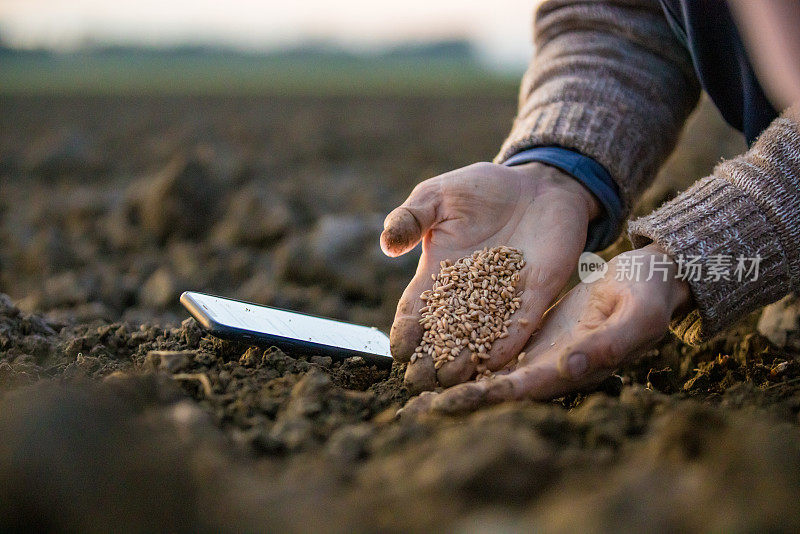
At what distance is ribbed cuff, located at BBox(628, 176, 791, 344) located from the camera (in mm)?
1990

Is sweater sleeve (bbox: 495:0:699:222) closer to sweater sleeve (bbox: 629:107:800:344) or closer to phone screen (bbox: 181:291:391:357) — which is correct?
sweater sleeve (bbox: 629:107:800:344)

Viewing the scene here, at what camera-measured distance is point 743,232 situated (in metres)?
2.02

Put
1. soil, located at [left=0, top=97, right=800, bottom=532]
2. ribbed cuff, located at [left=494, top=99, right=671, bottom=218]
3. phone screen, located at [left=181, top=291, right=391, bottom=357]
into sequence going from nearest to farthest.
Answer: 1. soil, located at [left=0, top=97, right=800, bottom=532]
2. phone screen, located at [left=181, top=291, right=391, bottom=357]
3. ribbed cuff, located at [left=494, top=99, right=671, bottom=218]

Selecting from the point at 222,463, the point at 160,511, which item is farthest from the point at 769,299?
the point at 160,511

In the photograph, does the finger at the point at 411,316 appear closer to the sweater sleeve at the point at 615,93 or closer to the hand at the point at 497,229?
the hand at the point at 497,229

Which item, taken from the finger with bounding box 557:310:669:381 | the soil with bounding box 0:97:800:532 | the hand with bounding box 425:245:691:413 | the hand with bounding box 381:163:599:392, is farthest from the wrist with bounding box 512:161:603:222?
the finger with bounding box 557:310:669:381

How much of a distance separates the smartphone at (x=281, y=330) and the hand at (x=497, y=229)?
0.20 meters

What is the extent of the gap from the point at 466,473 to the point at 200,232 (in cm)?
391

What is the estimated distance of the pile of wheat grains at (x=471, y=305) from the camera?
2035mm

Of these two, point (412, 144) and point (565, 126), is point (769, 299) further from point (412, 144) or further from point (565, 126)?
point (412, 144)

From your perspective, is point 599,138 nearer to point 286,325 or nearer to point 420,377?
point 420,377

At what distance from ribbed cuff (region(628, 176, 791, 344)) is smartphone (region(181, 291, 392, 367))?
92 centimetres

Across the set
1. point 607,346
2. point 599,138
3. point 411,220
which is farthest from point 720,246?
point 411,220

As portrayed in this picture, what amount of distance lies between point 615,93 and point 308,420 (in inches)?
73.2
